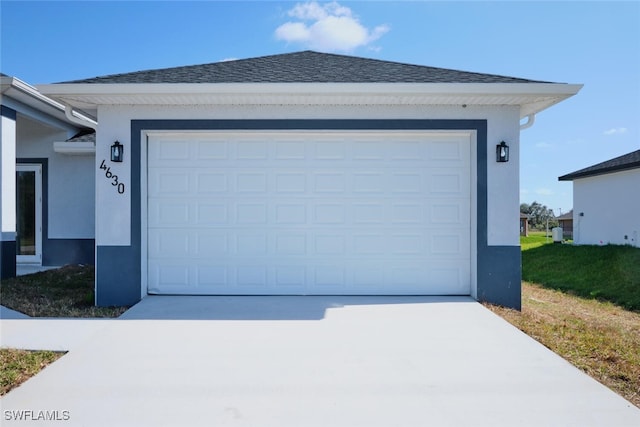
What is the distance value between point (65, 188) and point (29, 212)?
1124mm

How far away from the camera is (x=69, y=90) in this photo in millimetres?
5441

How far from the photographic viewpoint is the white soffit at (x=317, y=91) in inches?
212

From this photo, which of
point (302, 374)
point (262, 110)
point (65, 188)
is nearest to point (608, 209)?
point (262, 110)

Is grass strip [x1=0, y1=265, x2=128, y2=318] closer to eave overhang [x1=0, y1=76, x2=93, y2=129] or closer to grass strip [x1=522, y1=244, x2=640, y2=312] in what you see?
eave overhang [x1=0, y1=76, x2=93, y2=129]

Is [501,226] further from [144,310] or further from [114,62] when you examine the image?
[114,62]

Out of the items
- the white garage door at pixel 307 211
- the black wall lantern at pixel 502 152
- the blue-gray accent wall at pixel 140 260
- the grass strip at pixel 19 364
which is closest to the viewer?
the grass strip at pixel 19 364

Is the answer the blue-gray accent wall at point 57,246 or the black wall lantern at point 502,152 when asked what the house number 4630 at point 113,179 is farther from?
the black wall lantern at point 502,152

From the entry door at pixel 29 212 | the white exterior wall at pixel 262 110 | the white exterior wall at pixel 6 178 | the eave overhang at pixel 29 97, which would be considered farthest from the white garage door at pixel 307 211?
the entry door at pixel 29 212

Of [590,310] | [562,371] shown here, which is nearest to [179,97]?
[562,371]

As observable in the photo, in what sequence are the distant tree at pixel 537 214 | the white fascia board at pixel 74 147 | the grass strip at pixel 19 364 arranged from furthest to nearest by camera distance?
the distant tree at pixel 537 214
the white fascia board at pixel 74 147
the grass strip at pixel 19 364

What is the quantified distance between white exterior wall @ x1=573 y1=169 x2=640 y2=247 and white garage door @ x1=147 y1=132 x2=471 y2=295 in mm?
9907

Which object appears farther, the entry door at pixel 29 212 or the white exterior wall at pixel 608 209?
the white exterior wall at pixel 608 209

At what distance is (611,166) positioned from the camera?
13.1 meters

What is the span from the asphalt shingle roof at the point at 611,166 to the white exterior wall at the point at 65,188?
50.1 feet
